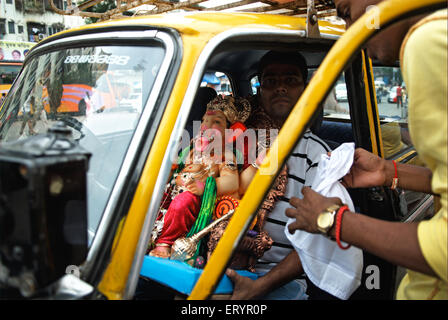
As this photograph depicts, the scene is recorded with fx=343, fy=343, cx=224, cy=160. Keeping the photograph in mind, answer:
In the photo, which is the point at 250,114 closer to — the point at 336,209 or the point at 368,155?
the point at 368,155

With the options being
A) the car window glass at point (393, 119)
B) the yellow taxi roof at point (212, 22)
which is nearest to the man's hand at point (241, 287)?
the yellow taxi roof at point (212, 22)

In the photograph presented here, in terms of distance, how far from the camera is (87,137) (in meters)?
1.56

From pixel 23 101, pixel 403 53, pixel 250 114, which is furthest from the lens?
pixel 250 114

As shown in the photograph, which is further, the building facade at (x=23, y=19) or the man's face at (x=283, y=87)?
the building facade at (x=23, y=19)

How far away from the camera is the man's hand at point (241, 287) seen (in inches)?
64.2

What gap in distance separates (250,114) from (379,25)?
1.41 m

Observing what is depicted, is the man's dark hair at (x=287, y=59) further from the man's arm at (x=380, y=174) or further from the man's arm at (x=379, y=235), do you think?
the man's arm at (x=379, y=235)

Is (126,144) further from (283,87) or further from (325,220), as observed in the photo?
(283,87)

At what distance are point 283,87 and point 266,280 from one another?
4.24 ft

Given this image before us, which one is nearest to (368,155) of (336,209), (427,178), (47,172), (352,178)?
(352,178)

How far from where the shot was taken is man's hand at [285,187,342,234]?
1.21 metres

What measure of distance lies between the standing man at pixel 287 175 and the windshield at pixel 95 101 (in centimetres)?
70

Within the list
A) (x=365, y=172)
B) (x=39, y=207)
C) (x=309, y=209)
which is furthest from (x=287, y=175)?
(x=39, y=207)

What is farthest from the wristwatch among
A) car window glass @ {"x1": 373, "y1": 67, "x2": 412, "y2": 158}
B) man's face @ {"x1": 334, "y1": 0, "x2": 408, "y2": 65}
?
car window glass @ {"x1": 373, "y1": 67, "x2": 412, "y2": 158}
